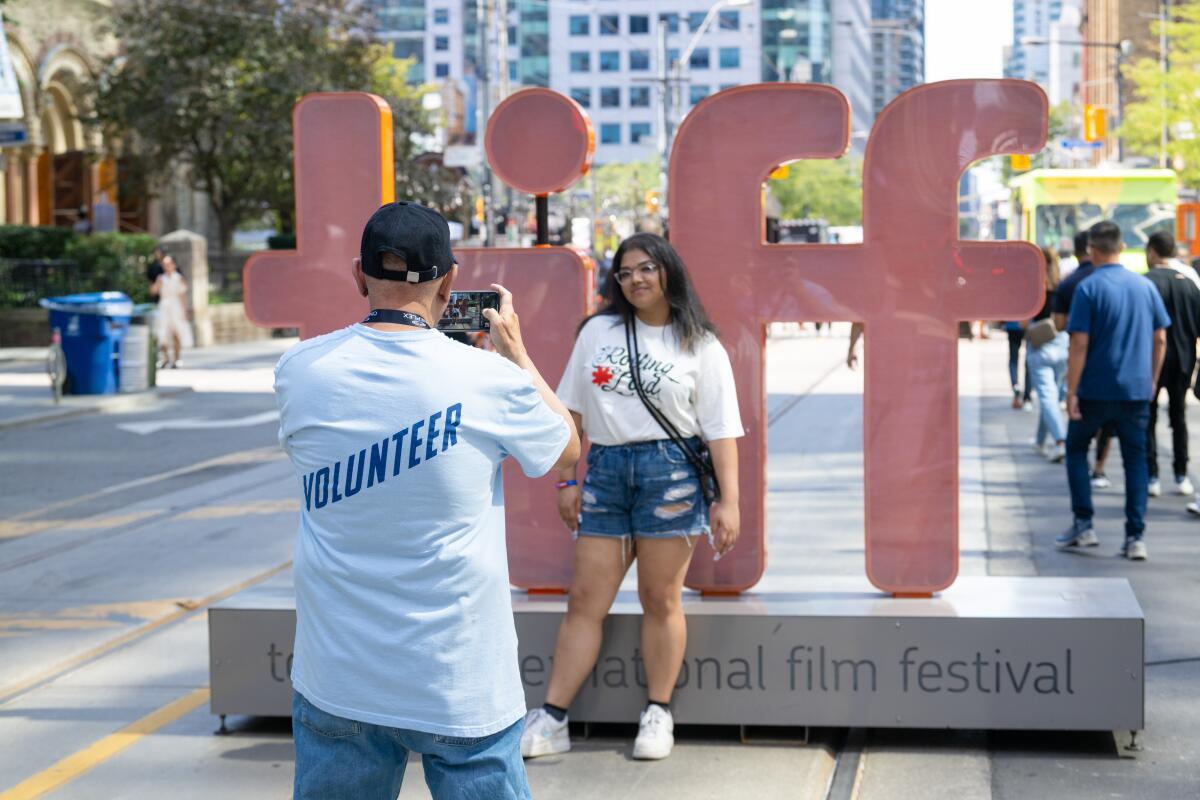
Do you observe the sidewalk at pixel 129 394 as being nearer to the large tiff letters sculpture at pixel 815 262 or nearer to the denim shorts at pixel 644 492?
the large tiff letters sculpture at pixel 815 262

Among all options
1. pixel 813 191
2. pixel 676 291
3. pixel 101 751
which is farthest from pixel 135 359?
pixel 813 191

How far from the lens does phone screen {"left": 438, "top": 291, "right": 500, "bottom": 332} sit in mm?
3684

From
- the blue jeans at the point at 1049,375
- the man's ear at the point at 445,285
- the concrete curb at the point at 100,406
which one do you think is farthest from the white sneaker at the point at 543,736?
the concrete curb at the point at 100,406

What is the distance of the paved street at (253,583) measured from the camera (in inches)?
209

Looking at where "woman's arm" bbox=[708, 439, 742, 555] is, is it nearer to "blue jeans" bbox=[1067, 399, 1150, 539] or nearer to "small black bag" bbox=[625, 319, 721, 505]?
"small black bag" bbox=[625, 319, 721, 505]

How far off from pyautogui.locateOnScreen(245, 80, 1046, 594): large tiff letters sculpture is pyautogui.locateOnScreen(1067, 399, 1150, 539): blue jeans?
10.7ft

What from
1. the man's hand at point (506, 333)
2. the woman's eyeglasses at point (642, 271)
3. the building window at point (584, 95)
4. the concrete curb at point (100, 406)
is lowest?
the concrete curb at point (100, 406)

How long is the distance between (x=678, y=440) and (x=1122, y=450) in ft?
15.3

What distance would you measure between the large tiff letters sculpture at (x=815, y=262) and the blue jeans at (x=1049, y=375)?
24.7 feet

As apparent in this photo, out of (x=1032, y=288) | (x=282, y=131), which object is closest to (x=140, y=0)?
(x=282, y=131)

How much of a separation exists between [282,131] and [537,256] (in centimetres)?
3142

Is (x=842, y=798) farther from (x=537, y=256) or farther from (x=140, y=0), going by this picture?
(x=140, y=0)

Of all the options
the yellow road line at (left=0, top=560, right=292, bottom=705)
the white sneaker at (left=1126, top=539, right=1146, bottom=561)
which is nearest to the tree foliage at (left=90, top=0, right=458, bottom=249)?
the yellow road line at (left=0, top=560, right=292, bottom=705)

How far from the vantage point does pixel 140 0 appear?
3706 centimetres
